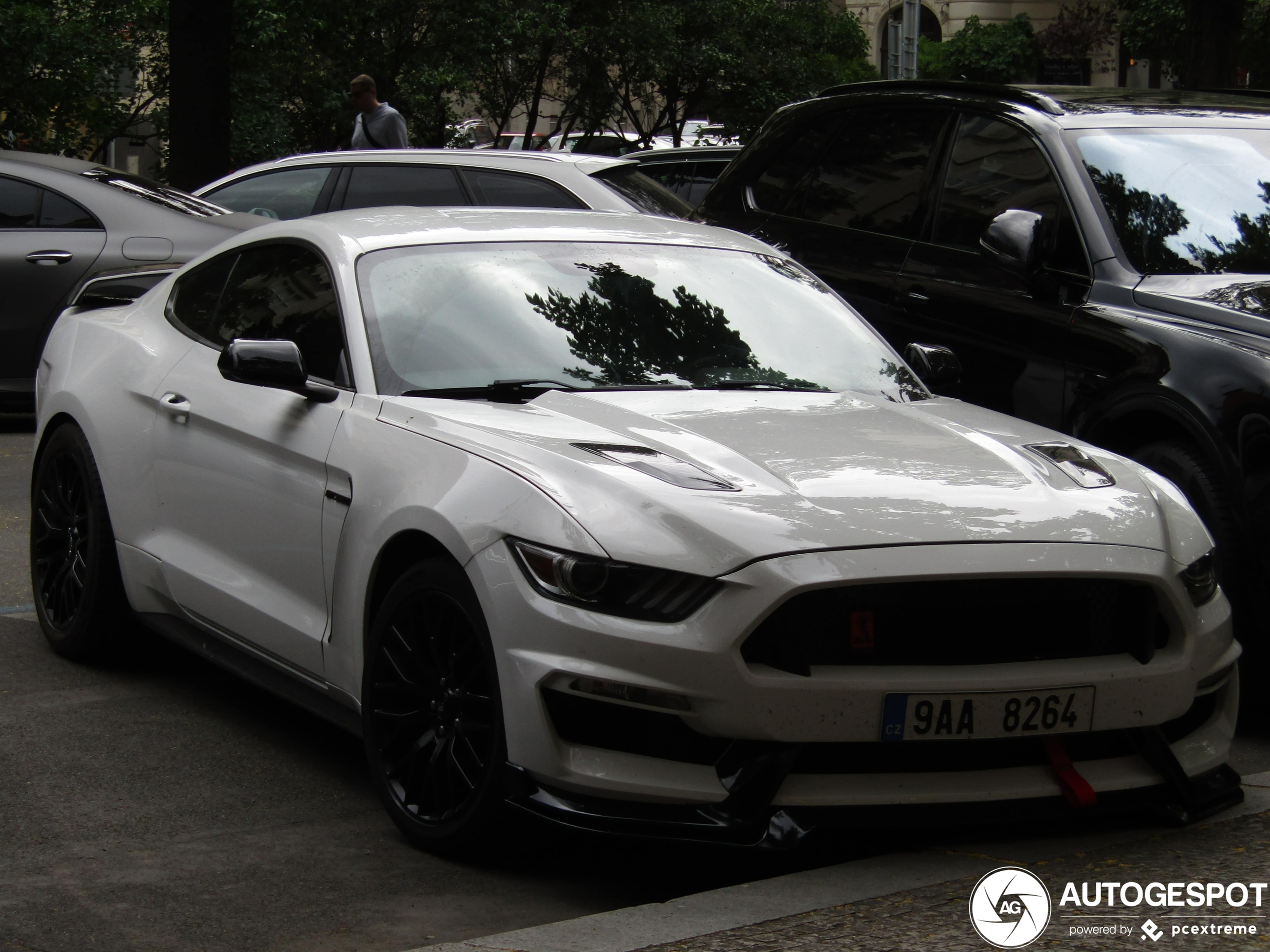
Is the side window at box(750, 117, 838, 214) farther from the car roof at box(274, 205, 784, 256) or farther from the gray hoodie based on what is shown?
the gray hoodie

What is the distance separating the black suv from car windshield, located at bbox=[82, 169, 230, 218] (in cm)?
440

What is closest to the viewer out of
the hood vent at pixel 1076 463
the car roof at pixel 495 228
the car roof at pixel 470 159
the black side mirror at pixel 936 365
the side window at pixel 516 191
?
the hood vent at pixel 1076 463

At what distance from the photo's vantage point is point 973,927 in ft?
11.8

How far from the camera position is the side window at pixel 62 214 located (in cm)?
1103

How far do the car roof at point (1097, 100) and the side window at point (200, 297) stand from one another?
309 centimetres

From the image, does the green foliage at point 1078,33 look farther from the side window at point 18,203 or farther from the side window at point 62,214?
the side window at point 18,203

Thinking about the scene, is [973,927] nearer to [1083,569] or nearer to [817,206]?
[1083,569]

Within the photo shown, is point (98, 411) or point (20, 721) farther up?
point (98, 411)

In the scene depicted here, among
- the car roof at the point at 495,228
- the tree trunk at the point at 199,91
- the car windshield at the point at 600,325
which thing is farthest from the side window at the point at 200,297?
the tree trunk at the point at 199,91

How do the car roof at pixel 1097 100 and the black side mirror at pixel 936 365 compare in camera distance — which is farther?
the car roof at pixel 1097 100

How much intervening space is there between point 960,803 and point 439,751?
48.5 inches

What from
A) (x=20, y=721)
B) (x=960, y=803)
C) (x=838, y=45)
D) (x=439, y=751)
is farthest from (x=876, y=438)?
(x=838, y=45)

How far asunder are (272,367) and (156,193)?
7051 millimetres

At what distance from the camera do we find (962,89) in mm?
7594
